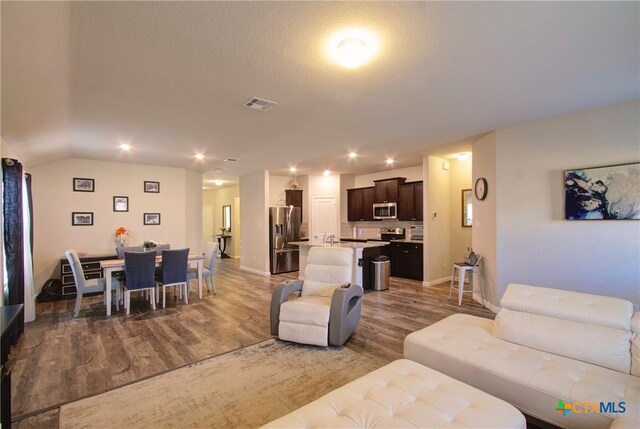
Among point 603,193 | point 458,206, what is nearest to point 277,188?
point 458,206

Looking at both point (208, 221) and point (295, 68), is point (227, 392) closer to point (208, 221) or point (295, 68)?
point (295, 68)

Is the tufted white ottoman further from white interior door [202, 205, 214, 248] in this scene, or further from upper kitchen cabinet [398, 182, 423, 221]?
white interior door [202, 205, 214, 248]

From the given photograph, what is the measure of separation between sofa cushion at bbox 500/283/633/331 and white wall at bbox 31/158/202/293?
699 cm

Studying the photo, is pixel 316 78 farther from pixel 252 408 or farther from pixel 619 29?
pixel 252 408

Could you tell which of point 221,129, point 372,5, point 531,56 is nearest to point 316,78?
point 372,5

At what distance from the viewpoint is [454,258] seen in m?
6.77

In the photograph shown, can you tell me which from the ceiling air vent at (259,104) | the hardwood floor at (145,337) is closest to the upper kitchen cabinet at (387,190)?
the hardwood floor at (145,337)

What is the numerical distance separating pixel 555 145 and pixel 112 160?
25.3ft

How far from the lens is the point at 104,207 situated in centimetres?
628

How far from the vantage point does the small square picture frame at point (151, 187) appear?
6816mm

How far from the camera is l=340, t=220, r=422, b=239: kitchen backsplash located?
7539 millimetres

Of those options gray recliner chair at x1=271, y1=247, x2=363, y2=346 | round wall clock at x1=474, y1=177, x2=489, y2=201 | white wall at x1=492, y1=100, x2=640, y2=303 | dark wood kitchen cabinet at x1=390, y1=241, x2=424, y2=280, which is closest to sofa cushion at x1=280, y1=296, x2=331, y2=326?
gray recliner chair at x1=271, y1=247, x2=363, y2=346

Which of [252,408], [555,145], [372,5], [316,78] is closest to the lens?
[372,5]

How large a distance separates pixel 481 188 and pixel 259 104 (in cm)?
364
